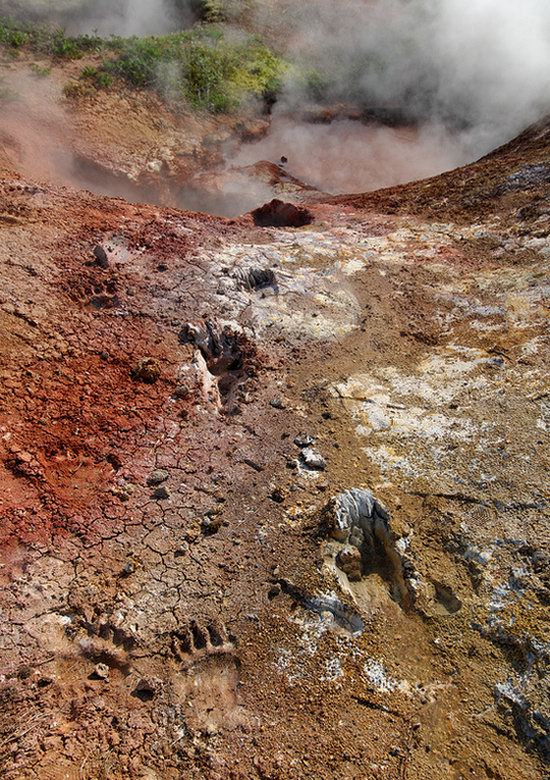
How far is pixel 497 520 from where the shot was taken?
341 centimetres

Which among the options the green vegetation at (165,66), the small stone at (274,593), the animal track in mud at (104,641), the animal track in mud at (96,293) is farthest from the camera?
the green vegetation at (165,66)

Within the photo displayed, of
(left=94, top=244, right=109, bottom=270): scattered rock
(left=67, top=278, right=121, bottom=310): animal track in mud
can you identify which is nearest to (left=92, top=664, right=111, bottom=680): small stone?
(left=67, top=278, right=121, bottom=310): animal track in mud

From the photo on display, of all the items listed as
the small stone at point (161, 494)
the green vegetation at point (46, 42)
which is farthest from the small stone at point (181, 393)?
the green vegetation at point (46, 42)

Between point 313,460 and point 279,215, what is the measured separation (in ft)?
16.0

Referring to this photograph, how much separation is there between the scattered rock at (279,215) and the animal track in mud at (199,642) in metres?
5.82

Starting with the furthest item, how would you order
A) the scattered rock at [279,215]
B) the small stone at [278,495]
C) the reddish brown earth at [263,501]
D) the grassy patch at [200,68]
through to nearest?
1. the grassy patch at [200,68]
2. the scattered rock at [279,215]
3. the small stone at [278,495]
4. the reddish brown earth at [263,501]

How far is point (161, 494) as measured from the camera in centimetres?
376

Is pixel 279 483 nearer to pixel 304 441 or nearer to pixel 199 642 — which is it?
pixel 304 441

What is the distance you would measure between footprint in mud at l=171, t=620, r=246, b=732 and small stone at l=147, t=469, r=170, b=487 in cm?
105

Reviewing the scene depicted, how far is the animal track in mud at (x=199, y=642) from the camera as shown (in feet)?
9.85

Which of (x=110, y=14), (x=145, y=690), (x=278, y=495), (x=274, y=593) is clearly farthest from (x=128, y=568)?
(x=110, y=14)

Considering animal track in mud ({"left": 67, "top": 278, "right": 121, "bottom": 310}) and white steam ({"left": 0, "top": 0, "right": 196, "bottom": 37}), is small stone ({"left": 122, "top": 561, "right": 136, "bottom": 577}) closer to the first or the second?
animal track in mud ({"left": 67, "top": 278, "right": 121, "bottom": 310})

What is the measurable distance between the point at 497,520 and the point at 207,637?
6.15 feet

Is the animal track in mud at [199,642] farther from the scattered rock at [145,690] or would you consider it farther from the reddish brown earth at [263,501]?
the scattered rock at [145,690]
